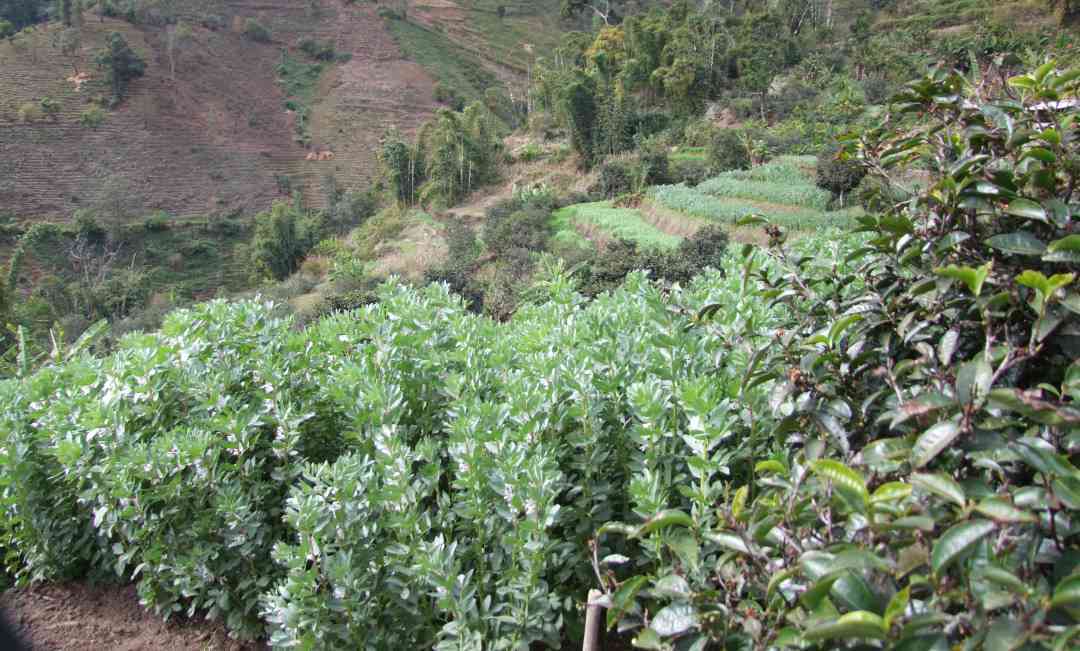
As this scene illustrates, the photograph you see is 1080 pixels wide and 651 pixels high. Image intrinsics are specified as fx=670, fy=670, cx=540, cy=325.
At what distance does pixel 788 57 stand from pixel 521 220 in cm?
1420

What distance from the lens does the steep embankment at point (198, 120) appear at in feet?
101

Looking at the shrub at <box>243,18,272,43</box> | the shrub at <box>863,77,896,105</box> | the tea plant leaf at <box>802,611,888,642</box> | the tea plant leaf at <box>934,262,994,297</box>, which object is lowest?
→ the tea plant leaf at <box>802,611,888,642</box>

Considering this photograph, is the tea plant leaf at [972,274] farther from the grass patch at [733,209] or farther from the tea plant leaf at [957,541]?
the grass patch at [733,209]

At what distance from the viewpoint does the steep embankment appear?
101ft

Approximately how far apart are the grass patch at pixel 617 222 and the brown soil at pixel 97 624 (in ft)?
27.8

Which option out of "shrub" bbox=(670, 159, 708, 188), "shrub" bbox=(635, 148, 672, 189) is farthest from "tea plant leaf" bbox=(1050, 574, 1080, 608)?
"shrub" bbox=(635, 148, 672, 189)

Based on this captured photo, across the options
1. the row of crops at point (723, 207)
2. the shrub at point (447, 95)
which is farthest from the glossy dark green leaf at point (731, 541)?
the shrub at point (447, 95)

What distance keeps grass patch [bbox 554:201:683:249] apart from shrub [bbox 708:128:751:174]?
2.54 m

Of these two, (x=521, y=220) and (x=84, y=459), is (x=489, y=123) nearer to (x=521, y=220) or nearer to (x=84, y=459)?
(x=521, y=220)

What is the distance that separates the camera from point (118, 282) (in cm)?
2248

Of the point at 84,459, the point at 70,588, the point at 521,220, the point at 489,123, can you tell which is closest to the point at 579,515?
the point at 84,459

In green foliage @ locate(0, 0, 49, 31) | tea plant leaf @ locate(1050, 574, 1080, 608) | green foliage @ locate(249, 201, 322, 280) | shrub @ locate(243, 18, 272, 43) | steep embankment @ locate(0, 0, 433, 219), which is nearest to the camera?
tea plant leaf @ locate(1050, 574, 1080, 608)

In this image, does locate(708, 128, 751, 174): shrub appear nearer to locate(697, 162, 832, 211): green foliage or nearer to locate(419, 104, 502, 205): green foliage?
locate(697, 162, 832, 211): green foliage

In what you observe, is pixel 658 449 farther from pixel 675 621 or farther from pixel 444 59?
pixel 444 59
